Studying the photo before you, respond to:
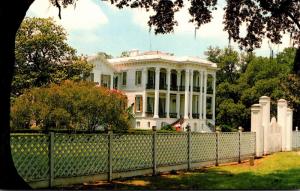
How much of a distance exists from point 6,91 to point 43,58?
43.4ft

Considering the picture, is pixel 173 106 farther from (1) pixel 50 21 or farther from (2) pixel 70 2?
(2) pixel 70 2

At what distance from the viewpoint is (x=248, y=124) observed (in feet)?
57.9

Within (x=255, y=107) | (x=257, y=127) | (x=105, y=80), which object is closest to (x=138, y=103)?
(x=105, y=80)

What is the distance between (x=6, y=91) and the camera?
574 centimetres

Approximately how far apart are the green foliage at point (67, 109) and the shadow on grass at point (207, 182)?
10022 mm

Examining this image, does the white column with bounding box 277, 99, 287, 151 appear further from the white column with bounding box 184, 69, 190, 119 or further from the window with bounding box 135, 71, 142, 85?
the window with bounding box 135, 71, 142, 85

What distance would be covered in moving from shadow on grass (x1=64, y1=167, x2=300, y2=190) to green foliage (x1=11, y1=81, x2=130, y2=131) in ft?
32.9

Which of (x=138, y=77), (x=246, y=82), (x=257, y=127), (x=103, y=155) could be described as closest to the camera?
(x=103, y=155)

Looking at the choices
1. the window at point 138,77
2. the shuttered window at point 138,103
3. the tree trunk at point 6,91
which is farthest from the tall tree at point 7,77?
the window at point 138,77

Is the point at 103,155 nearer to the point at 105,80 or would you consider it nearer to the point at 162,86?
the point at 105,80

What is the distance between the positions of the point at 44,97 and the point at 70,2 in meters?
10.8

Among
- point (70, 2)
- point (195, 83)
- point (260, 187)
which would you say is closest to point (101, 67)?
point (195, 83)

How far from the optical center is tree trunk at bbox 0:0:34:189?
5703 millimetres

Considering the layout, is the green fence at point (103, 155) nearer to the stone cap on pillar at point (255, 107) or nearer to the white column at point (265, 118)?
the stone cap on pillar at point (255, 107)
